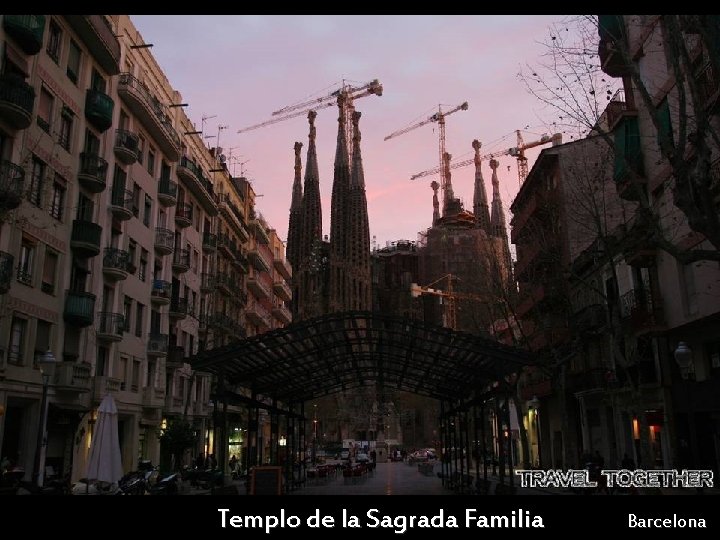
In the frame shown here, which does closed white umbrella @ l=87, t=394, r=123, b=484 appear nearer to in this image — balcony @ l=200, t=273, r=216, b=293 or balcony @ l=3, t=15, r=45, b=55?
balcony @ l=3, t=15, r=45, b=55

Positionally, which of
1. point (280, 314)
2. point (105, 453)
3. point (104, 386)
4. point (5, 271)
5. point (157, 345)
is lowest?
point (105, 453)

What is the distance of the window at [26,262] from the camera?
2341 cm

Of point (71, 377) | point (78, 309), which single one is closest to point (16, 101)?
point (78, 309)

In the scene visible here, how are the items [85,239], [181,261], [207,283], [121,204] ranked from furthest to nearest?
[207,283] < [181,261] < [121,204] < [85,239]

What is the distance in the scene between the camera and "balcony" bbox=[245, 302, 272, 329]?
198 feet

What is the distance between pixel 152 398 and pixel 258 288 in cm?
2871

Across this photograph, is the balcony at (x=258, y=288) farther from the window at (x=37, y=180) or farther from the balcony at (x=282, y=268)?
the window at (x=37, y=180)

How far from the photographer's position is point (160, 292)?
37.0 meters

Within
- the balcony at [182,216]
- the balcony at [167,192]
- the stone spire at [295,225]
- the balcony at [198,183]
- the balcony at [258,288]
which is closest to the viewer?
the balcony at [167,192]

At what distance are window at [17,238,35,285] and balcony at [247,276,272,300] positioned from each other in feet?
121

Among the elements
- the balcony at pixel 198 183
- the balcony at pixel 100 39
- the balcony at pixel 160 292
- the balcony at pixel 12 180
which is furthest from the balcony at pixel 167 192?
the balcony at pixel 12 180

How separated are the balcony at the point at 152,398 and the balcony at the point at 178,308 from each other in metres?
5.20

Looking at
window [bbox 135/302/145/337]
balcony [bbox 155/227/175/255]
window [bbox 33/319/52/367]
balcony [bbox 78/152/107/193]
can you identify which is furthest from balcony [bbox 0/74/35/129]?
balcony [bbox 155/227/175/255]

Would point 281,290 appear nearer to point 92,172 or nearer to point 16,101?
point 92,172
